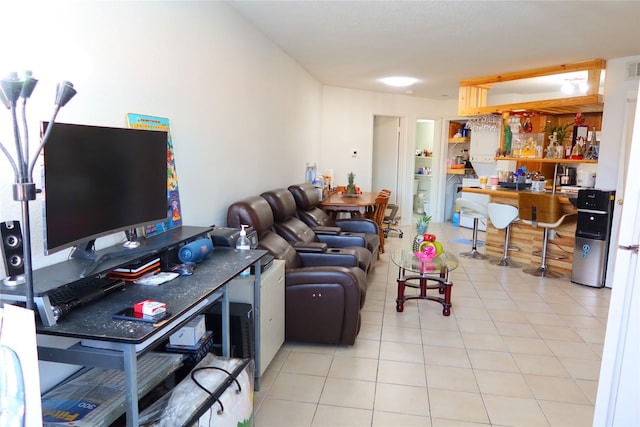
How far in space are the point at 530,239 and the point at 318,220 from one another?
9.20ft

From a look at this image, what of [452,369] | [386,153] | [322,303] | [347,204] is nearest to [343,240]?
[347,204]

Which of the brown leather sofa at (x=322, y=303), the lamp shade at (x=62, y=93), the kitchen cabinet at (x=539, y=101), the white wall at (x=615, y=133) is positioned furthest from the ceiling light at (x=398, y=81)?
the lamp shade at (x=62, y=93)

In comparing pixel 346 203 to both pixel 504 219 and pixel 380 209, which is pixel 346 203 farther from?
pixel 504 219

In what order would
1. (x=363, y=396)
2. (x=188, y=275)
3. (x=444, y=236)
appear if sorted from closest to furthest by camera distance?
(x=188, y=275) < (x=363, y=396) < (x=444, y=236)

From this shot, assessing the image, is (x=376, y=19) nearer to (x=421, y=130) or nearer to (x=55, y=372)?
(x=55, y=372)

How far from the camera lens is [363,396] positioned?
2.46 metres

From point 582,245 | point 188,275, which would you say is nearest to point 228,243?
point 188,275

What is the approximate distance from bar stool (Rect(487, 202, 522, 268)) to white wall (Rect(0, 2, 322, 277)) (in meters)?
2.79

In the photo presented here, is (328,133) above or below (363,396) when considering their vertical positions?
above

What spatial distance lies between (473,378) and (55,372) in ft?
7.62

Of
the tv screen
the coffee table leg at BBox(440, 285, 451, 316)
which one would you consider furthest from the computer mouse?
the coffee table leg at BBox(440, 285, 451, 316)

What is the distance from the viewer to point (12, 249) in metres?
1.50

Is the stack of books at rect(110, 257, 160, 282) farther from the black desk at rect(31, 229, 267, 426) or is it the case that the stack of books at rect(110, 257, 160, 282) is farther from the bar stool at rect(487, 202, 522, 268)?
the bar stool at rect(487, 202, 522, 268)

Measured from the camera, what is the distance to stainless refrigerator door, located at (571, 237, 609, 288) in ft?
14.9
